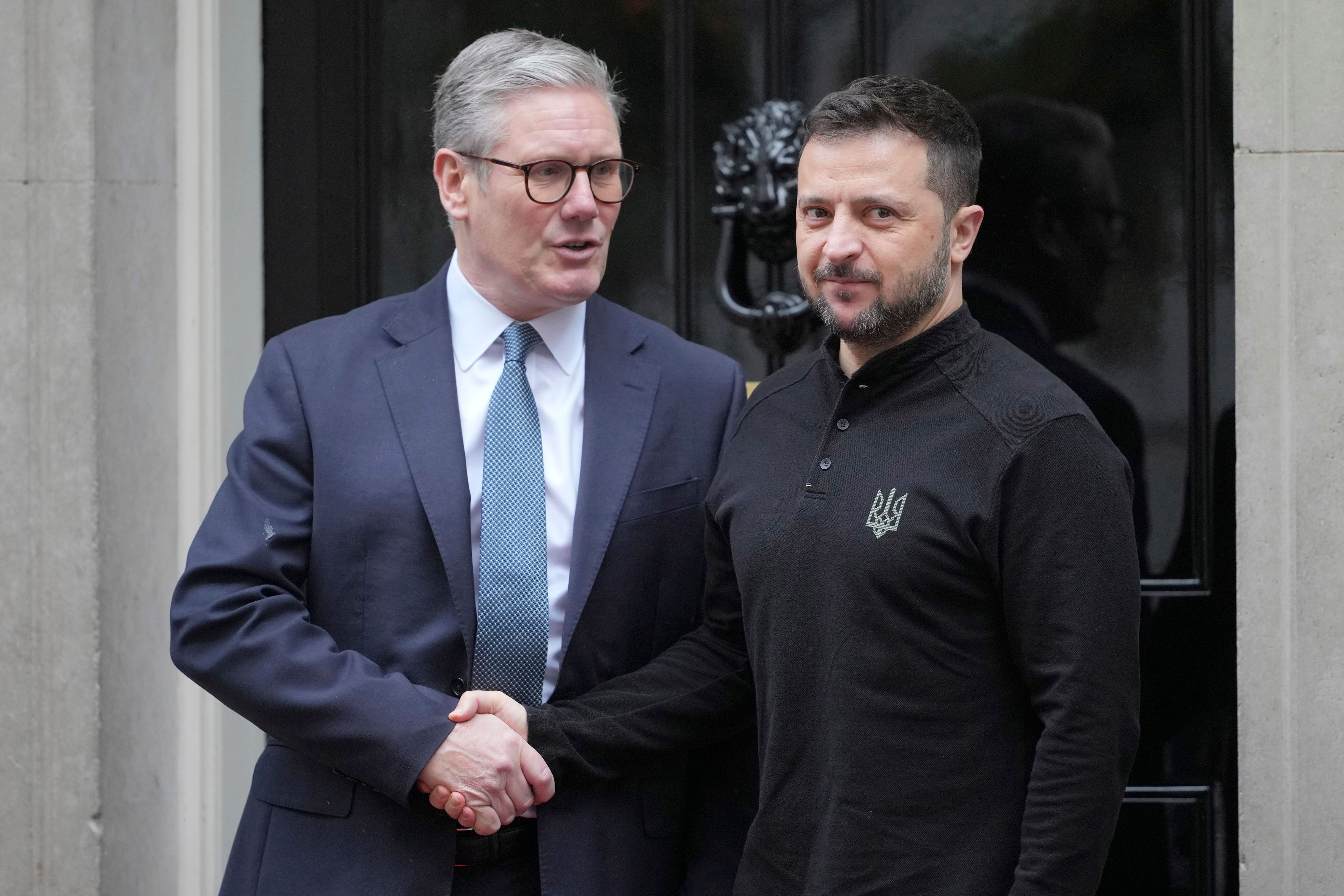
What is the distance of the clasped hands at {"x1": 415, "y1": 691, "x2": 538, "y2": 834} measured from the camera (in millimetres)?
1799

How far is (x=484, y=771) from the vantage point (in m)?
1.80

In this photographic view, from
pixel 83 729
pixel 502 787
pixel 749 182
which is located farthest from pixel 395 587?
pixel 749 182

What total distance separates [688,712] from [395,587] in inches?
18.5

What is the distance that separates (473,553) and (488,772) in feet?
1.07

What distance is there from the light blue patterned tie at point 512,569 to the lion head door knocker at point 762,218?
2.70ft

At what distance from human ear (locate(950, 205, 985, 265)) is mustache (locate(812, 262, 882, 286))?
124mm

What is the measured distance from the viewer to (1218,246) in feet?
8.24

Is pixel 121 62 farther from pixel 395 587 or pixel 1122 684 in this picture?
pixel 1122 684

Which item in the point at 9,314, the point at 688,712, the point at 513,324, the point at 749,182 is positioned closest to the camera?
the point at 688,712

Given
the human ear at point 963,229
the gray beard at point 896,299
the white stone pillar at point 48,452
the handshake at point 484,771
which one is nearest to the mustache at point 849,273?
the gray beard at point 896,299

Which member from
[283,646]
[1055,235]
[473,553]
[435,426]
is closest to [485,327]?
[435,426]

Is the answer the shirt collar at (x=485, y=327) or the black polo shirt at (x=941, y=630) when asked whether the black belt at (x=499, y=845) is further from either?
the shirt collar at (x=485, y=327)

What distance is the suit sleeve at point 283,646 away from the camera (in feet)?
5.88

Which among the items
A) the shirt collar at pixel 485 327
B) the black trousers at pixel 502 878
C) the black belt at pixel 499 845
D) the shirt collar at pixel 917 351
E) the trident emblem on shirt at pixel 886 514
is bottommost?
the black trousers at pixel 502 878
